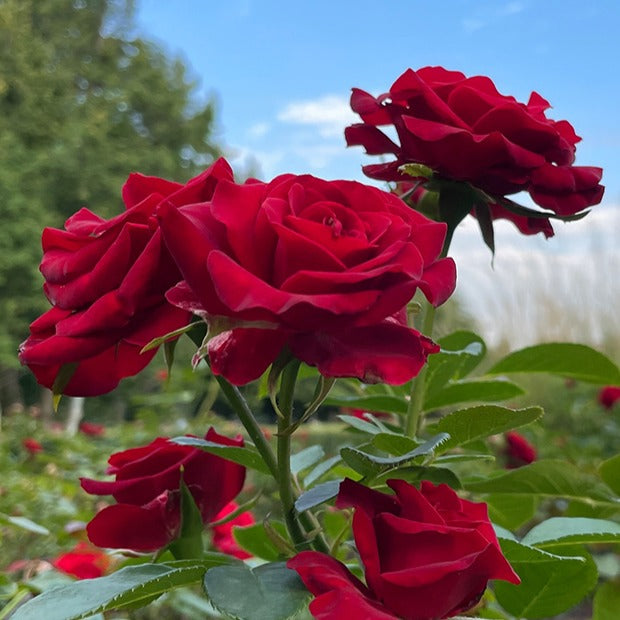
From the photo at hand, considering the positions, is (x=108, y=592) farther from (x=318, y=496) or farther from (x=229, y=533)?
(x=229, y=533)

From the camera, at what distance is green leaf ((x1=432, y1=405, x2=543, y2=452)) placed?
352 mm

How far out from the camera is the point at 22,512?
1.43 meters

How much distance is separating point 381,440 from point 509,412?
58mm

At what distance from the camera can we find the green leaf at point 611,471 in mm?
530

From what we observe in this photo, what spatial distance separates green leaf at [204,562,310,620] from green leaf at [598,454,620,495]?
10.8 inches

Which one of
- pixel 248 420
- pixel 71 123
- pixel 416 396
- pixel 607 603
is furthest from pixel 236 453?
pixel 71 123

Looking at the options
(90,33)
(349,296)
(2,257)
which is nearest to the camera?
(349,296)

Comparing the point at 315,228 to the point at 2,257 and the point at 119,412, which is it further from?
the point at 119,412

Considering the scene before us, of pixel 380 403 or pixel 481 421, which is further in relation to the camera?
pixel 380 403

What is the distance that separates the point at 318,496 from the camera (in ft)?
1.14

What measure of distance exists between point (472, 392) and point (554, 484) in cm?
8

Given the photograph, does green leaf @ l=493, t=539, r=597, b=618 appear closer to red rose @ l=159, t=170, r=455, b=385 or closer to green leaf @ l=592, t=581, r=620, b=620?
green leaf @ l=592, t=581, r=620, b=620

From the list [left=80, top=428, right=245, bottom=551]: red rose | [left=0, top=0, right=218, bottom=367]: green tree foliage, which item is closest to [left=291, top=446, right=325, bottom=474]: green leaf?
[left=80, top=428, right=245, bottom=551]: red rose

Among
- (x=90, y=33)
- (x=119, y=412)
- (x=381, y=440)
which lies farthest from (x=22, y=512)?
(x=90, y=33)
